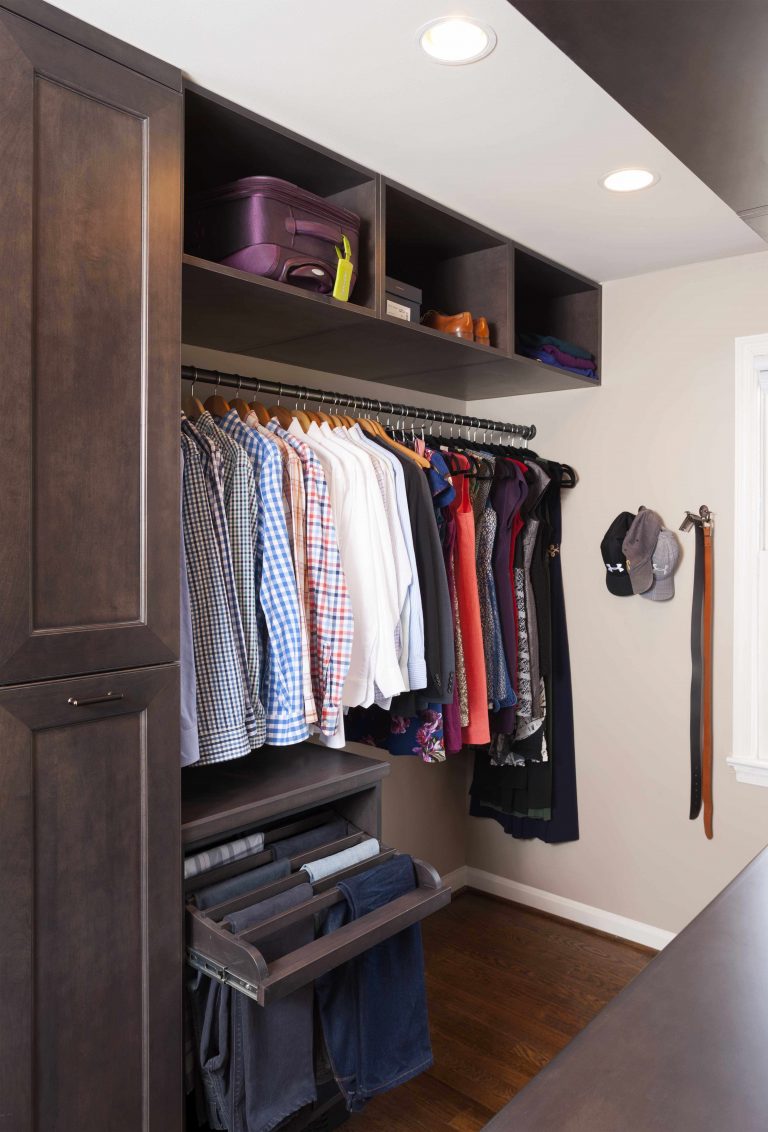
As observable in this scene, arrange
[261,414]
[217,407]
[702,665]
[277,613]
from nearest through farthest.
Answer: [277,613] < [217,407] < [261,414] < [702,665]

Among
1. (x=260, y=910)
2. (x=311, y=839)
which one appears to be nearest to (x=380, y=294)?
(x=311, y=839)

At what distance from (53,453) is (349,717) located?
1339 mm

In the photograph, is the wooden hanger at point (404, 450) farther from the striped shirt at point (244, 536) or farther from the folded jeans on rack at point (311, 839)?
the folded jeans on rack at point (311, 839)

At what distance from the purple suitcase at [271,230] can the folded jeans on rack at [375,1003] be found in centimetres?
138

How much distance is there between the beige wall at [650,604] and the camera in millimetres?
2805

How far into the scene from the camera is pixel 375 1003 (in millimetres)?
1855

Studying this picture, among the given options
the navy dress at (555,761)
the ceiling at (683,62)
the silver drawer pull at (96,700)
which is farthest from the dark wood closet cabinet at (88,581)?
the navy dress at (555,761)

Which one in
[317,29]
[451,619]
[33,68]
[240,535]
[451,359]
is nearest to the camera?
[33,68]

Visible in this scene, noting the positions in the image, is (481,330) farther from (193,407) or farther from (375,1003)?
(375,1003)

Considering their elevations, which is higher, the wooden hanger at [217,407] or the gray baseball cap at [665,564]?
the wooden hanger at [217,407]

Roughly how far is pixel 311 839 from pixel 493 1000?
3.61 feet

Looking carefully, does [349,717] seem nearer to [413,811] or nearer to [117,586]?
[413,811]

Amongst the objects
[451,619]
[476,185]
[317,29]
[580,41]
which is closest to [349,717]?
[451,619]

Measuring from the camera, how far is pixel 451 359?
2631mm
